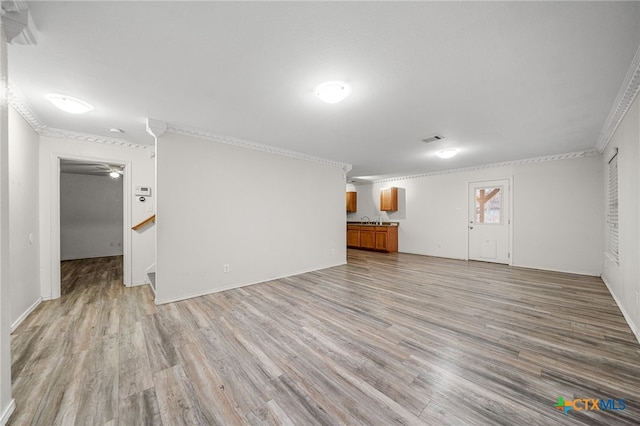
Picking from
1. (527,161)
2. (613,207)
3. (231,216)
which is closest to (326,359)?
(231,216)

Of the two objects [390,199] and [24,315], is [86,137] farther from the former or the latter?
[390,199]

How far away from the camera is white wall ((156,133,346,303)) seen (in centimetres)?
334

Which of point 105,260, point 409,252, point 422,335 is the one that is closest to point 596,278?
point 409,252

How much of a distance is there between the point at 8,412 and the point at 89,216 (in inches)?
292

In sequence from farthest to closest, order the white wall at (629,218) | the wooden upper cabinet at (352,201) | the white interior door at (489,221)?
the wooden upper cabinet at (352,201) < the white interior door at (489,221) < the white wall at (629,218)

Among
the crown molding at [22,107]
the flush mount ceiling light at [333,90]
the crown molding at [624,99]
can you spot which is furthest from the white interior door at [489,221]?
the crown molding at [22,107]

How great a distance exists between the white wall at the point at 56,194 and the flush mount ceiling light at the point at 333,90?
363cm

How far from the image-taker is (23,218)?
2814 millimetres

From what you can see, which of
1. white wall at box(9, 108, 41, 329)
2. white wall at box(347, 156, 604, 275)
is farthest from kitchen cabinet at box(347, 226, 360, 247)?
white wall at box(9, 108, 41, 329)

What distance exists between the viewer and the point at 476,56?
1.82 m

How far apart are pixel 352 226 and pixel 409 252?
6.75 ft

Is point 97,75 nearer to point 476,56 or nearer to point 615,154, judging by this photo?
point 476,56

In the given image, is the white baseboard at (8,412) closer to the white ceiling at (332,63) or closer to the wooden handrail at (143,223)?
the white ceiling at (332,63)

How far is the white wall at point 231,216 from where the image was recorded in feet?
10.9
